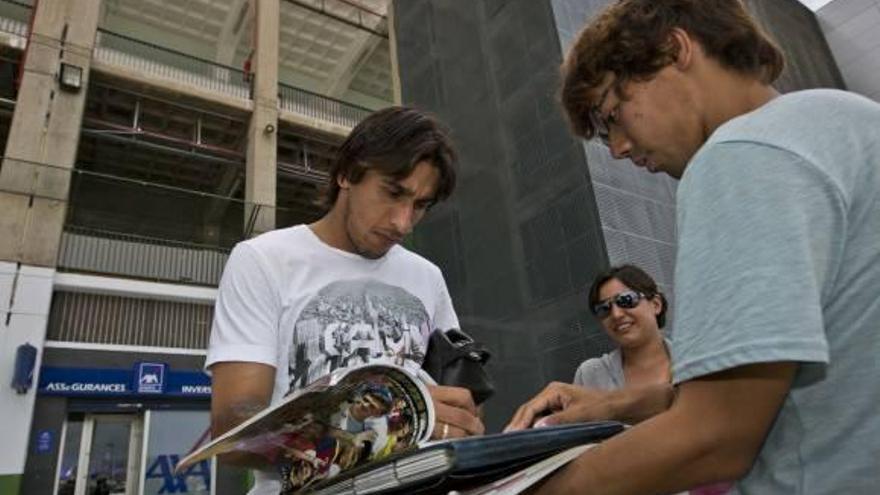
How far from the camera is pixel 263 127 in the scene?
966 cm

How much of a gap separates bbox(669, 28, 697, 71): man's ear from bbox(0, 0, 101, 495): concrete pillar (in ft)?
24.5

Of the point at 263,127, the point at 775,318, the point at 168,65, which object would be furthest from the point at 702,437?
the point at 168,65

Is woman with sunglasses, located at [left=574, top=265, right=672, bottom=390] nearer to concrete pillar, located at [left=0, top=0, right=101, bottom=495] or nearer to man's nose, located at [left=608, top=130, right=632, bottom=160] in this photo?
man's nose, located at [left=608, top=130, right=632, bottom=160]

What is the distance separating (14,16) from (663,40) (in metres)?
12.1

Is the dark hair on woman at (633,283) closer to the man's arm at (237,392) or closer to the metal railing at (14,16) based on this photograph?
the man's arm at (237,392)

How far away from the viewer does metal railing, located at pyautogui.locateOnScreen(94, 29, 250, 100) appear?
916 cm

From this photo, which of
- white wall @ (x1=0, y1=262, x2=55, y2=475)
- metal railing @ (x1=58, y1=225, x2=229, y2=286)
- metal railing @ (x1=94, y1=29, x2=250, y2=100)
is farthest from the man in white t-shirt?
metal railing @ (x1=94, y1=29, x2=250, y2=100)

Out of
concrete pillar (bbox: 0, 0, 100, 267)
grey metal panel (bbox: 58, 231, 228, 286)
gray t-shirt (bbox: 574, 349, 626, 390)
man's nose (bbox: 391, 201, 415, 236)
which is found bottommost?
gray t-shirt (bbox: 574, 349, 626, 390)

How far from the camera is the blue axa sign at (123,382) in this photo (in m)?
6.52

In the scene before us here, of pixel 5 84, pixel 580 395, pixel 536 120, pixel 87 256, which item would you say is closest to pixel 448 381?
pixel 580 395

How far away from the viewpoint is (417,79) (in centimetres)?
795

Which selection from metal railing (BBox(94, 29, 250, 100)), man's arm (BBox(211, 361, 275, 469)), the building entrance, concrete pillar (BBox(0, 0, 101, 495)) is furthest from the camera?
metal railing (BBox(94, 29, 250, 100))

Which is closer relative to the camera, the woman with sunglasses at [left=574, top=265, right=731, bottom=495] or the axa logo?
the woman with sunglasses at [left=574, top=265, right=731, bottom=495]

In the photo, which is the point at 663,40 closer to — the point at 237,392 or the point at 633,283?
the point at 237,392
